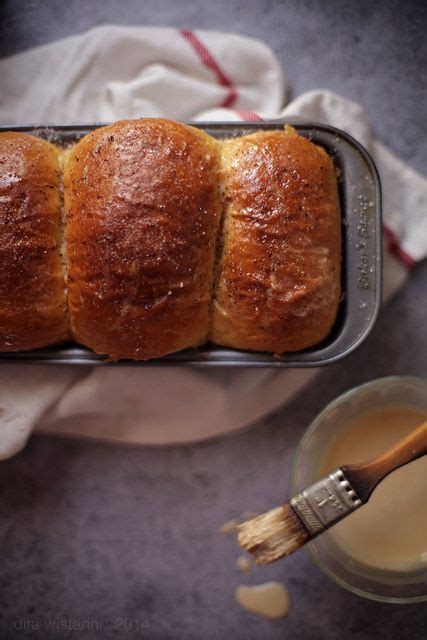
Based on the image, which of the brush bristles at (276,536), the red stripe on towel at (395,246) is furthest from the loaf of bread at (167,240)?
the brush bristles at (276,536)

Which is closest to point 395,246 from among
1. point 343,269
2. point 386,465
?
point 343,269

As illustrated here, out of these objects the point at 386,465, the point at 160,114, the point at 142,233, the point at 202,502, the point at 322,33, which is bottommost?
the point at 202,502

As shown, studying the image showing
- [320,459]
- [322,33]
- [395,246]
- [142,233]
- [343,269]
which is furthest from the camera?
[322,33]

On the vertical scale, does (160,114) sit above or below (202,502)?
above

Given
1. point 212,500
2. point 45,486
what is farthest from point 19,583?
point 212,500

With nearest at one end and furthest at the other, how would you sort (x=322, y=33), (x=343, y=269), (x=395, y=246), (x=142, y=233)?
(x=142, y=233), (x=343, y=269), (x=395, y=246), (x=322, y=33)

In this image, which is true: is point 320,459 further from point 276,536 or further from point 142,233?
point 142,233

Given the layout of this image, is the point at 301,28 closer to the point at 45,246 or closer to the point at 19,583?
the point at 45,246

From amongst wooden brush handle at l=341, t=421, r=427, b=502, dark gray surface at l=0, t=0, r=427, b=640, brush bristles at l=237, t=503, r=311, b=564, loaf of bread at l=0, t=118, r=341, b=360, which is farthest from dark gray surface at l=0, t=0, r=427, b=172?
brush bristles at l=237, t=503, r=311, b=564
